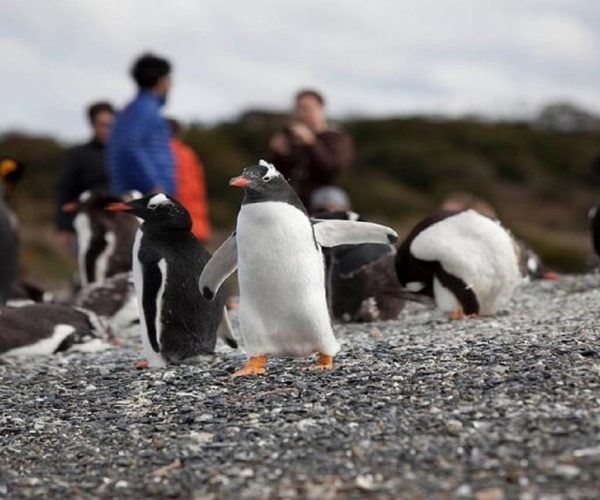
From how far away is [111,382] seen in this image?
5.42 metres

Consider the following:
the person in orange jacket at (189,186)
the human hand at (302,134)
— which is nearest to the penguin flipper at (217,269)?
the person in orange jacket at (189,186)

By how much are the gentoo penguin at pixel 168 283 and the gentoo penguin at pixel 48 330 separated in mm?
1473

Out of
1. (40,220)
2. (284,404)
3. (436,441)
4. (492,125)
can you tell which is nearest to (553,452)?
(436,441)

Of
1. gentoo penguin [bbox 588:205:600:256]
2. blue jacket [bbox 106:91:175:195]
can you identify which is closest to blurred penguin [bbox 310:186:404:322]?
blue jacket [bbox 106:91:175:195]

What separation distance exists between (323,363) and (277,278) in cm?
44

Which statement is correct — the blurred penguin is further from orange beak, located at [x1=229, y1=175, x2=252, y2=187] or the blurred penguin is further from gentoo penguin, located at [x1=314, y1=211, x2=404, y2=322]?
orange beak, located at [x1=229, y1=175, x2=252, y2=187]

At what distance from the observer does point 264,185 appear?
4977mm

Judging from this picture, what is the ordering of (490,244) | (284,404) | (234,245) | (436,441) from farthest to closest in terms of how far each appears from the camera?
(490,244) → (234,245) → (284,404) → (436,441)

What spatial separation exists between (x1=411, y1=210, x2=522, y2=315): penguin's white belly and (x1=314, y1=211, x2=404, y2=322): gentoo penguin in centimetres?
67

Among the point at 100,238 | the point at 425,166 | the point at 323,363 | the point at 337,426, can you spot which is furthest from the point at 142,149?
the point at 425,166

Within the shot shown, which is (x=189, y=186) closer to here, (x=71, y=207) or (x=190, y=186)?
(x=190, y=186)

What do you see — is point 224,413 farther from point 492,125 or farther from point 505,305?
point 492,125

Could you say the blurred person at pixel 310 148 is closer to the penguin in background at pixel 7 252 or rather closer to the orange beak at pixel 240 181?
the penguin in background at pixel 7 252

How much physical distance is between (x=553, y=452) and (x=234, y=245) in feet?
7.20
